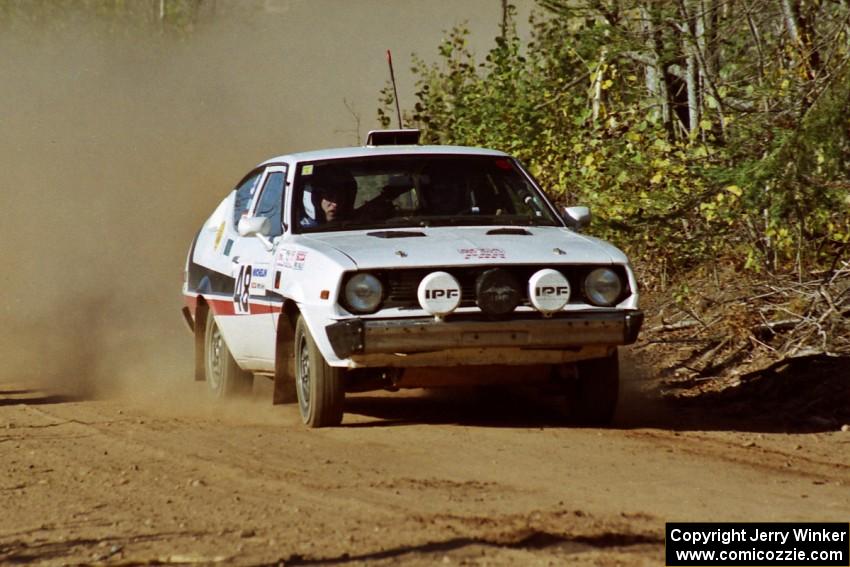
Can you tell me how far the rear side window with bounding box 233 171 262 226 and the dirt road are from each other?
1.37m

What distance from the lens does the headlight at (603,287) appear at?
8695 millimetres

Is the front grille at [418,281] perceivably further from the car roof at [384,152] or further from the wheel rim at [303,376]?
the car roof at [384,152]

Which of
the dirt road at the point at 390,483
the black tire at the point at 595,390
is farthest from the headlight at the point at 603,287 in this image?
the dirt road at the point at 390,483

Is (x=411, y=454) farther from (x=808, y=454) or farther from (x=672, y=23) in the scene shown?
(x=672, y=23)

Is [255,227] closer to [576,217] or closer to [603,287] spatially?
[576,217]

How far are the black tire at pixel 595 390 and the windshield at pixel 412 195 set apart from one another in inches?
41.0

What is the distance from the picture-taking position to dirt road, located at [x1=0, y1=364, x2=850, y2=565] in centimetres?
570

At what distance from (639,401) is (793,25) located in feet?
10.1

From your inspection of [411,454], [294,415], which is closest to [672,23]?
[294,415]

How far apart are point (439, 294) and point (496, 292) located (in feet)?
1.02

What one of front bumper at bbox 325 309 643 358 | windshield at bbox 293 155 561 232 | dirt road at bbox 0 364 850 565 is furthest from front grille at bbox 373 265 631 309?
windshield at bbox 293 155 561 232

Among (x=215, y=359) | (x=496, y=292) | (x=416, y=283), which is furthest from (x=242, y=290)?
(x=496, y=292)

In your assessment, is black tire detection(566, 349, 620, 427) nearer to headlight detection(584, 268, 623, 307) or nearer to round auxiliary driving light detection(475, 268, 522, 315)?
headlight detection(584, 268, 623, 307)

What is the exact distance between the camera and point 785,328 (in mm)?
11945
